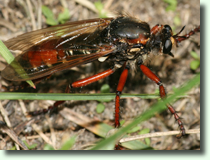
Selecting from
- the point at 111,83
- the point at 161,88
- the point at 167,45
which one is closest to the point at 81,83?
the point at 111,83

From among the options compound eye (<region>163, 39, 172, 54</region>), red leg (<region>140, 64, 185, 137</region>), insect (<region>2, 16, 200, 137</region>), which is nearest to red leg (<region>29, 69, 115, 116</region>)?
insect (<region>2, 16, 200, 137</region>)

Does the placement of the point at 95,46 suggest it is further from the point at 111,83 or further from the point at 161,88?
the point at 161,88

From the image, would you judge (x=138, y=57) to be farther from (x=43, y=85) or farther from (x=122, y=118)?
(x=43, y=85)

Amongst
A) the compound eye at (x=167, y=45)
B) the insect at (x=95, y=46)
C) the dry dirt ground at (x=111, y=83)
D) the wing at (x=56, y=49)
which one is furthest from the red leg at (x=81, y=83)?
the compound eye at (x=167, y=45)

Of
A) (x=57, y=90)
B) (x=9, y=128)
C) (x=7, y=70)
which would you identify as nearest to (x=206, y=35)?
(x=57, y=90)

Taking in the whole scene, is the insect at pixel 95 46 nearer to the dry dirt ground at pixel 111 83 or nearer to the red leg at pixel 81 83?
the red leg at pixel 81 83

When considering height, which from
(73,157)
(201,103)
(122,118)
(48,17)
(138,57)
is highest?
(48,17)

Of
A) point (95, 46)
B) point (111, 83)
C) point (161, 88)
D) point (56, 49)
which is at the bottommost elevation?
point (161, 88)
